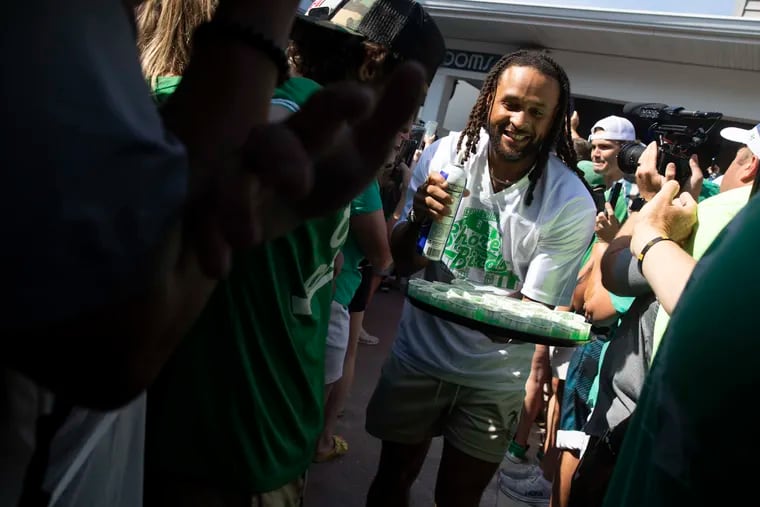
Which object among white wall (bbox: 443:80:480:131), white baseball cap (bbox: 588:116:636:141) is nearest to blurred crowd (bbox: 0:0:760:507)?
white baseball cap (bbox: 588:116:636:141)

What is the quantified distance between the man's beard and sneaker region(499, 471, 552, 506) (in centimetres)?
186

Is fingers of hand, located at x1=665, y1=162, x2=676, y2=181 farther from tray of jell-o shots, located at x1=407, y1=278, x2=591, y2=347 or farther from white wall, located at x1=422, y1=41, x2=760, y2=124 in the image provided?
white wall, located at x1=422, y1=41, x2=760, y2=124

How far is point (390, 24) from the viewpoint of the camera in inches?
63.1

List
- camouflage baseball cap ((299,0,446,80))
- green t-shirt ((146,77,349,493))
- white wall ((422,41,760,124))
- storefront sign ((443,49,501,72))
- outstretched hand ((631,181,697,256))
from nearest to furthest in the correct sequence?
green t-shirt ((146,77,349,493)) < camouflage baseball cap ((299,0,446,80)) < outstretched hand ((631,181,697,256)) < white wall ((422,41,760,124)) < storefront sign ((443,49,501,72))

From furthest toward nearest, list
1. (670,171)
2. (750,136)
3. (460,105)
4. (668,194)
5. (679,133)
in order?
(460,105) → (679,133) → (670,171) → (750,136) → (668,194)

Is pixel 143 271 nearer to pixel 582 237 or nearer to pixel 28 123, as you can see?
pixel 28 123

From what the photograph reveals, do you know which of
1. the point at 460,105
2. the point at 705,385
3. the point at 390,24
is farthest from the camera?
the point at 460,105

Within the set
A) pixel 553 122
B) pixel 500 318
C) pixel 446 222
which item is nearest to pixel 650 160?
pixel 553 122

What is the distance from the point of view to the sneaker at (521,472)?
3.48 meters

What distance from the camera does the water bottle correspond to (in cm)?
210

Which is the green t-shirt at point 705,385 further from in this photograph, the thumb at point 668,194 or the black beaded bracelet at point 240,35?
the thumb at point 668,194

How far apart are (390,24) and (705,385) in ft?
4.05

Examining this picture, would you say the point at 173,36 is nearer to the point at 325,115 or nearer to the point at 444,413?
the point at 325,115

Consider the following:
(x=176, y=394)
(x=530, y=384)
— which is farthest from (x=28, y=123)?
(x=530, y=384)
